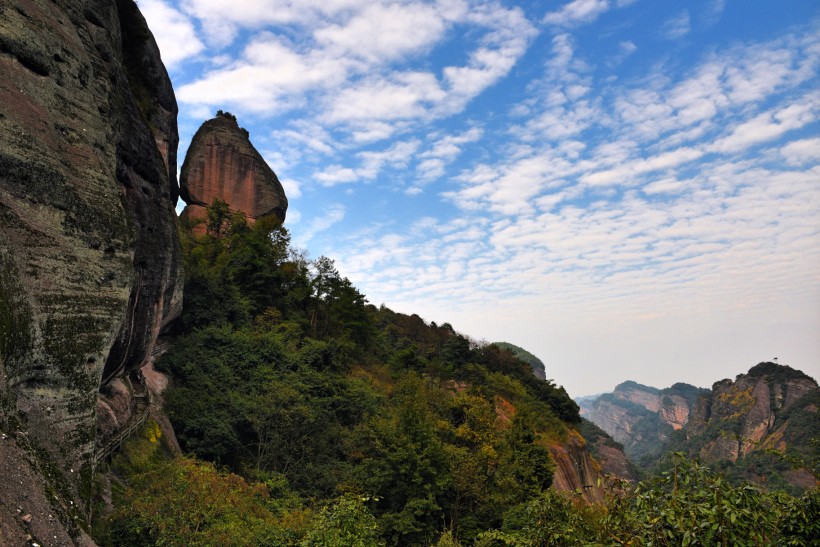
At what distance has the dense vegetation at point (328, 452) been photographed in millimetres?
5840

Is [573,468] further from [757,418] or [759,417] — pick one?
[757,418]

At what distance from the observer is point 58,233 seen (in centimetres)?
790

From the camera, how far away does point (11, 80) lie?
770 cm

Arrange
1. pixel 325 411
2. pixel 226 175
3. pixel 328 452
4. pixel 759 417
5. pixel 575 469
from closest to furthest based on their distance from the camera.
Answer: pixel 328 452, pixel 325 411, pixel 575 469, pixel 226 175, pixel 759 417

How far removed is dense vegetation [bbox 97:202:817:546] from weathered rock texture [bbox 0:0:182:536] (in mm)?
4543

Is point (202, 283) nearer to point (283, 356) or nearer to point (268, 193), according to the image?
point (283, 356)

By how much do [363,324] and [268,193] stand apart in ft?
52.2

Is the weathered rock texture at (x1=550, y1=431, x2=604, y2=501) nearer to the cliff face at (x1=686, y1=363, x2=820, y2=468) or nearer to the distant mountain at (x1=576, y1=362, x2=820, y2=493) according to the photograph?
the distant mountain at (x1=576, y1=362, x2=820, y2=493)

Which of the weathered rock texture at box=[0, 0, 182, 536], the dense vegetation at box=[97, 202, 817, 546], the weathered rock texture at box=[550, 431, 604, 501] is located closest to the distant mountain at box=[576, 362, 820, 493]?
the weathered rock texture at box=[550, 431, 604, 501]

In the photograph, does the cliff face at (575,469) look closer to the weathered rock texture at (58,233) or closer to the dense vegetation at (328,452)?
the dense vegetation at (328,452)

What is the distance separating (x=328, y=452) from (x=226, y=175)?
28.6m

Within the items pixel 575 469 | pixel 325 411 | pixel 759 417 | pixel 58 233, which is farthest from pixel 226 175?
pixel 759 417

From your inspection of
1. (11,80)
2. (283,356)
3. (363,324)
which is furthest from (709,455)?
(11,80)

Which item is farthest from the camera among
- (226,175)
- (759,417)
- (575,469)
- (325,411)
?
(759,417)
